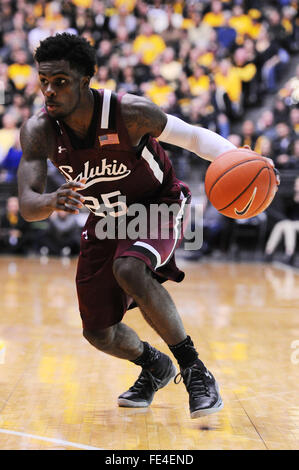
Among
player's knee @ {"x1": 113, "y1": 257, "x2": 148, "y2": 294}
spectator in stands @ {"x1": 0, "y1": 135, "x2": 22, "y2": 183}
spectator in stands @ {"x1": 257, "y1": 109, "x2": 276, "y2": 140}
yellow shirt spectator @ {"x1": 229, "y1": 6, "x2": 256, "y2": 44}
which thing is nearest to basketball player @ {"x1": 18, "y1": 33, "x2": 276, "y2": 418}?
player's knee @ {"x1": 113, "y1": 257, "x2": 148, "y2": 294}

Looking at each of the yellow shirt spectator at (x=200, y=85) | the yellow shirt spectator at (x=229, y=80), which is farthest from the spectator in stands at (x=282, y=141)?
the yellow shirt spectator at (x=200, y=85)

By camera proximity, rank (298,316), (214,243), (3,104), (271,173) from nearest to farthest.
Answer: (271,173)
(298,316)
(214,243)
(3,104)

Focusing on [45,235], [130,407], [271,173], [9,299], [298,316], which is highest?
[271,173]

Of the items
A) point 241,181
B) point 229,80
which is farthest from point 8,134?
point 241,181

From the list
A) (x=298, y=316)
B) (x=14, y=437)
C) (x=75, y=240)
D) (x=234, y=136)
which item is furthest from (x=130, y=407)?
(x=75, y=240)

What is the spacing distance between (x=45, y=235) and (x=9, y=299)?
5176mm

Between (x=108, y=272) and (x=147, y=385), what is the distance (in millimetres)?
624

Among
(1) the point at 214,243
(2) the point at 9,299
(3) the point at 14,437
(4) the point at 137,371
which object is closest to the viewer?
(3) the point at 14,437

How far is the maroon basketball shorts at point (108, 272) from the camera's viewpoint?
317 centimetres

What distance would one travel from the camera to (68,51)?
9.95 feet

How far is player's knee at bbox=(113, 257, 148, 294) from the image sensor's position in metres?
2.93

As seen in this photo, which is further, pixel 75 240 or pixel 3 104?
pixel 3 104
